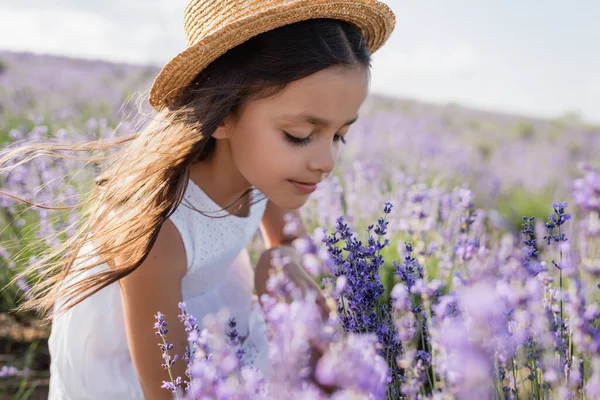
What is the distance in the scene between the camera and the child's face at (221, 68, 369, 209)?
176 cm

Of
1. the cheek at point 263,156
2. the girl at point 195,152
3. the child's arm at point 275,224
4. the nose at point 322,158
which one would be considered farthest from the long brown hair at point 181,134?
the child's arm at point 275,224

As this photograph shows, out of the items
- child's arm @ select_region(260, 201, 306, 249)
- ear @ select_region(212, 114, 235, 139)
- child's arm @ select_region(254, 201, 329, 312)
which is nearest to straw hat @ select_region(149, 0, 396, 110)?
ear @ select_region(212, 114, 235, 139)

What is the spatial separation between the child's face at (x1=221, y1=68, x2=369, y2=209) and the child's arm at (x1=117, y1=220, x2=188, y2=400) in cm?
42

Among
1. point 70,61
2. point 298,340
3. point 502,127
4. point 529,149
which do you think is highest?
point 70,61

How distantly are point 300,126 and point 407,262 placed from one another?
567 millimetres

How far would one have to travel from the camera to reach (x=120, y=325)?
2143 mm

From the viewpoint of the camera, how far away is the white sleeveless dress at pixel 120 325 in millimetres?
2115

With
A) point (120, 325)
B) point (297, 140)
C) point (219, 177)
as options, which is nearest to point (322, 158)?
point (297, 140)

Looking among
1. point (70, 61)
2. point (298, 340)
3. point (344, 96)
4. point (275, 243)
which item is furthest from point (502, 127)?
point (298, 340)

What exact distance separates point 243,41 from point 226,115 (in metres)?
0.23

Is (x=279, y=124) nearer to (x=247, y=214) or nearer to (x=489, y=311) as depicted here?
(x=247, y=214)

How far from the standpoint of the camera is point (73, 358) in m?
2.12

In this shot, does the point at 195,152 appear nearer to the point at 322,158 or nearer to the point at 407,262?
the point at 322,158

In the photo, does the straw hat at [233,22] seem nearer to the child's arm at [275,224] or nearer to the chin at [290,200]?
the chin at [290,200]
